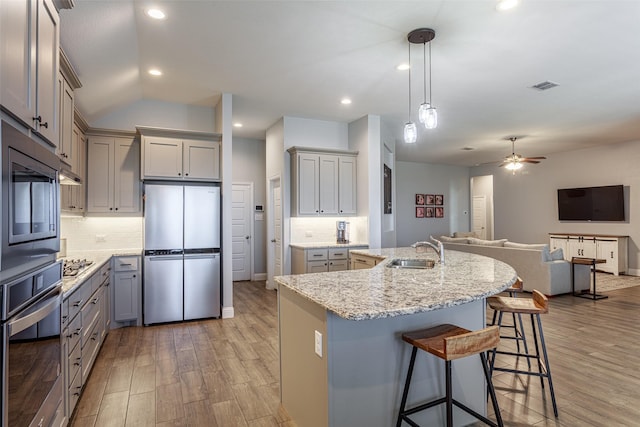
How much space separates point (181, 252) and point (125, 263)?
0.64m

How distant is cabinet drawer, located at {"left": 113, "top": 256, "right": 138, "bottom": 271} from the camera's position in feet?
14.0

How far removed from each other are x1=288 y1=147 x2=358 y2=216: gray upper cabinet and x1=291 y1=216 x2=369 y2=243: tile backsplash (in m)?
0.23

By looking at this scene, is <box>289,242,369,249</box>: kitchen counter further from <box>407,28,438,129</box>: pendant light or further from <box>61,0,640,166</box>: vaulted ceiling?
<box>407,28,438,129</box>: pendant light

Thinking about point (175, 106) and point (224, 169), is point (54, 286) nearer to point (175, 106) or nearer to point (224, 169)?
point (224, 169)

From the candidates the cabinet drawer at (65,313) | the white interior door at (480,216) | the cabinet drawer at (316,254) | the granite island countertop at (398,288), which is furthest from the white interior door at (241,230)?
the white interior door at (480,216)

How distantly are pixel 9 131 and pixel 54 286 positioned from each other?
0.88 meters

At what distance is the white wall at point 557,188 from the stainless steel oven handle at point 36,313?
1014 centimetres

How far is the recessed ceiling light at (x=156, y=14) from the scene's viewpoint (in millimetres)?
2892

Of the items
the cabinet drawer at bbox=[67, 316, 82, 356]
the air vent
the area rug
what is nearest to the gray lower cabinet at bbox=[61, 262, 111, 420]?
the cabinet drawer at bbox=[67, 316, 82, 356]

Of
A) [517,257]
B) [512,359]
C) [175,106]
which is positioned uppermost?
[175,106]

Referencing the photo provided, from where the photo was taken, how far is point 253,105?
17.4ft

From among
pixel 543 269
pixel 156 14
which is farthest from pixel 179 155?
pixel 543 269

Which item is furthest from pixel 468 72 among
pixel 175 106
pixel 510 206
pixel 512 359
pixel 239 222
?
pixel 510 206

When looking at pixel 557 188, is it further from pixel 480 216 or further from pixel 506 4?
pixel 506 4
